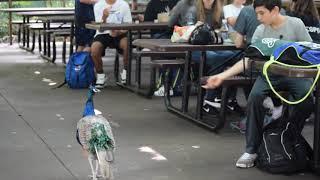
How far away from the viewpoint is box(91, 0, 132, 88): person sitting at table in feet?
27.3

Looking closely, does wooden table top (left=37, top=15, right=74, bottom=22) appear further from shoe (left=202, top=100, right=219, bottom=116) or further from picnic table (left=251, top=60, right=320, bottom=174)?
picnic table (left=251, top=60, right=320, bottom=174)

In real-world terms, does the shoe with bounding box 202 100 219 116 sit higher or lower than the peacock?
lower

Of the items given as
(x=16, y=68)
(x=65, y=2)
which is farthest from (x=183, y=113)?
(x=65, y=2)

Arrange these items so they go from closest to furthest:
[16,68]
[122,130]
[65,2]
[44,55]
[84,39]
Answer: [122,130] → [84,39] → [16,68] → [44,55] → [65,2]

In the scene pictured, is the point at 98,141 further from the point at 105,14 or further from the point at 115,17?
the point at 115,17

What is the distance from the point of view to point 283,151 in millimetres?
4590

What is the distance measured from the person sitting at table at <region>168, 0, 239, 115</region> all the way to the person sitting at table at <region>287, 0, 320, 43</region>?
2.83ft

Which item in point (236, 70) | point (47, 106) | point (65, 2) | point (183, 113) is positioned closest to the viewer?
point (236, 70)

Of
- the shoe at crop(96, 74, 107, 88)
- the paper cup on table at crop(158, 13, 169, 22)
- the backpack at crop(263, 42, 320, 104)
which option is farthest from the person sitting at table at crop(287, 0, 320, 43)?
the shoe at crop(96, 74, 107, 88)

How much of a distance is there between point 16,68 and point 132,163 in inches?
226

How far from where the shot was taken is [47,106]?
7160 millimetres

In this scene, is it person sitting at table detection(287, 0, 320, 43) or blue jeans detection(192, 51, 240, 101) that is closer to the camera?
person sitting at table detection(287, 0, 320, 43)

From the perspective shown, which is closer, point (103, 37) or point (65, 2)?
point (103, 37)

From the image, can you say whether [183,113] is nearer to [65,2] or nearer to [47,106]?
[47,106]
